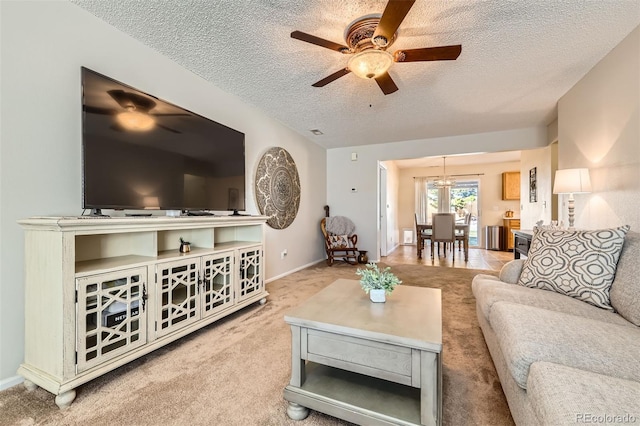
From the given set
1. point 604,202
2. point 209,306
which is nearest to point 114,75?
point 209,306

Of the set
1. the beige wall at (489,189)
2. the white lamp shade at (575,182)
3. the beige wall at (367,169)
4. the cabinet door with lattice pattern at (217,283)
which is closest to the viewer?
the cabinet door with lattice pattern at (217,283)

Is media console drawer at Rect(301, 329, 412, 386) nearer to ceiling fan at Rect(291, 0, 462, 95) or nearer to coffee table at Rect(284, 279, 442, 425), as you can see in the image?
coffee table at Rect(284, 279, 442, 425)

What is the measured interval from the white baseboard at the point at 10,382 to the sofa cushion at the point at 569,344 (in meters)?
2.50

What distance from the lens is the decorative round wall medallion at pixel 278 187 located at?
11.6 feet

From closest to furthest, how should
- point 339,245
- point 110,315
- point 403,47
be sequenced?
point 110,315 < point 403,47 < point 339,245

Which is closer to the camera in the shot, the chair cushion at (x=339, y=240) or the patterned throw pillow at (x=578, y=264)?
the patterned throw pillow at (x=578, y=264)

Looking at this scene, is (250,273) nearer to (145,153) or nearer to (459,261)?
(145,153)

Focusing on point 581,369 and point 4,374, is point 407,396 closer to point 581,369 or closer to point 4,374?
point 581,369

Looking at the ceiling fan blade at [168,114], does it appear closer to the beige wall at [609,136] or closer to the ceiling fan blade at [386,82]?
the ceiling fan blade at [386,82]

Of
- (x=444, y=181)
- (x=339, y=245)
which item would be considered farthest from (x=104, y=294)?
(x=444, y=181)

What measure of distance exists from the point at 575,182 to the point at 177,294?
350cm

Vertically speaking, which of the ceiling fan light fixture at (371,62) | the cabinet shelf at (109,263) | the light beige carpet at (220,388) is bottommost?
the light beige carpet at (220,388)

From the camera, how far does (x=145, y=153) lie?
1.87 m

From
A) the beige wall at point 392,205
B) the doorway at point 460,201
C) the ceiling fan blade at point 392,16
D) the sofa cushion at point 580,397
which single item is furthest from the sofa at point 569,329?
the doorway at point 460,201
